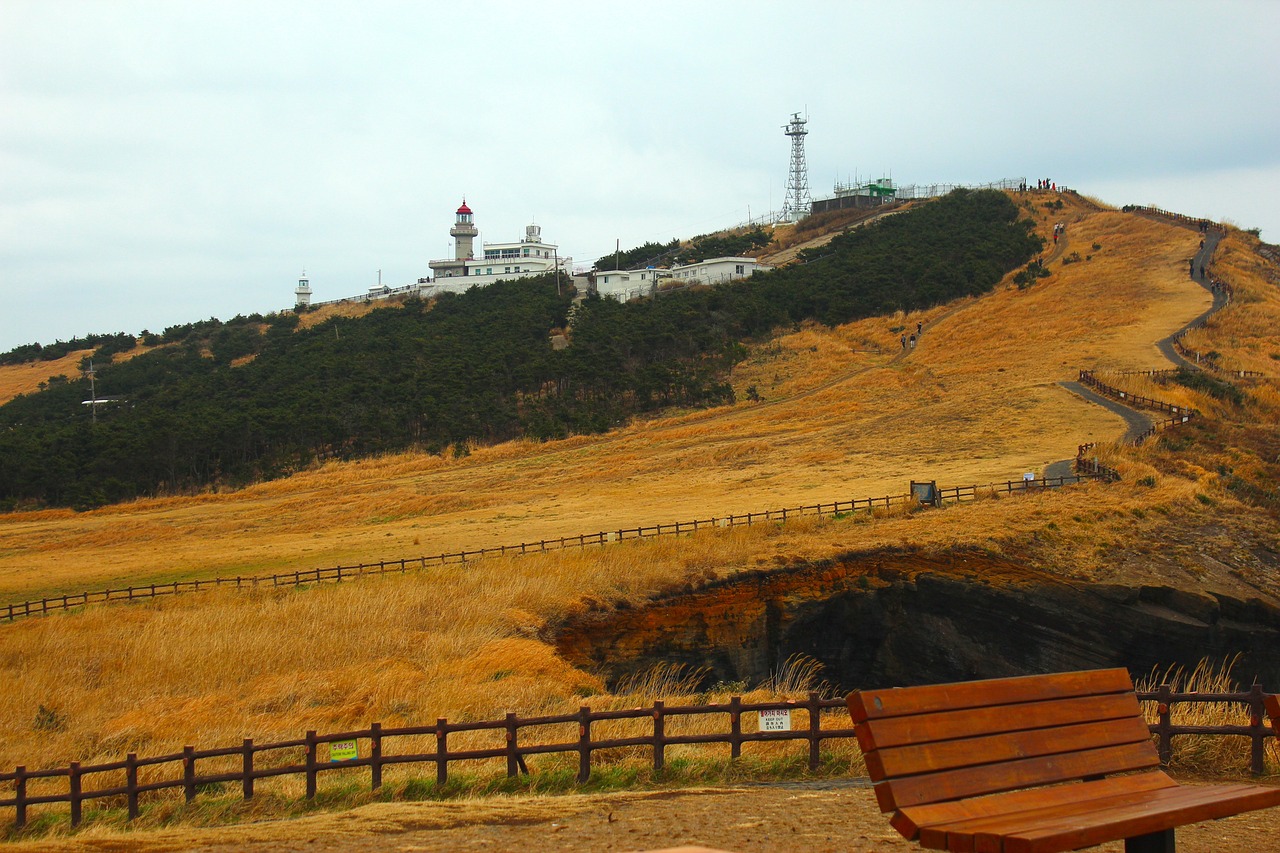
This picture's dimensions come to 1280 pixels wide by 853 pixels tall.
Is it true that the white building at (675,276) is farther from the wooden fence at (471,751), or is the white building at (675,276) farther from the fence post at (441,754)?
the fence post at (441,754)

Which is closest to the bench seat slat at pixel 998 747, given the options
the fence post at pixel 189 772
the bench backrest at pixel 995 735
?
the bench backrest at pixel 995 735

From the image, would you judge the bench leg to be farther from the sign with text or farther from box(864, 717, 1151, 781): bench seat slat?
the sign with text

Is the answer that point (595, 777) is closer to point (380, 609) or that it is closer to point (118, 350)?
point (380, 609)

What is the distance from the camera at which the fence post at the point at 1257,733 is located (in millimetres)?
11484

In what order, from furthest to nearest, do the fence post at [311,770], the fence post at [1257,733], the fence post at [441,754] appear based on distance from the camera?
the fence post at [311,770] → the fence post at [441,754] → the fence post at [1257,733]

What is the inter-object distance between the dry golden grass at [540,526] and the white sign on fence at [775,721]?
578cm

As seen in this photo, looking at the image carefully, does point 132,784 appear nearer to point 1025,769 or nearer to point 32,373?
point 1025,769

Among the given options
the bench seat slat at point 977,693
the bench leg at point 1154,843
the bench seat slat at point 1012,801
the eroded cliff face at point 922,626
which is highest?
the bench seat slat at point 977,693

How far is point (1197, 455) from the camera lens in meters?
42.0

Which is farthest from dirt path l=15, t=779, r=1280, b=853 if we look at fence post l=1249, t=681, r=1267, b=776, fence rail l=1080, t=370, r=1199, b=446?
fence rail l=1080, t=370, r=1199, b=446

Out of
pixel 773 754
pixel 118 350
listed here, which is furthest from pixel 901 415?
pixel 118 350

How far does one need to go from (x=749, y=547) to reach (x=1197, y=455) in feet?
69.6

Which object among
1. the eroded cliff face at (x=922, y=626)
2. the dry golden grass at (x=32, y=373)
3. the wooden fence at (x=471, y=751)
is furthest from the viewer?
the dry golden grass at (x=32, y=373)

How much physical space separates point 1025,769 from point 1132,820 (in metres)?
1.00
